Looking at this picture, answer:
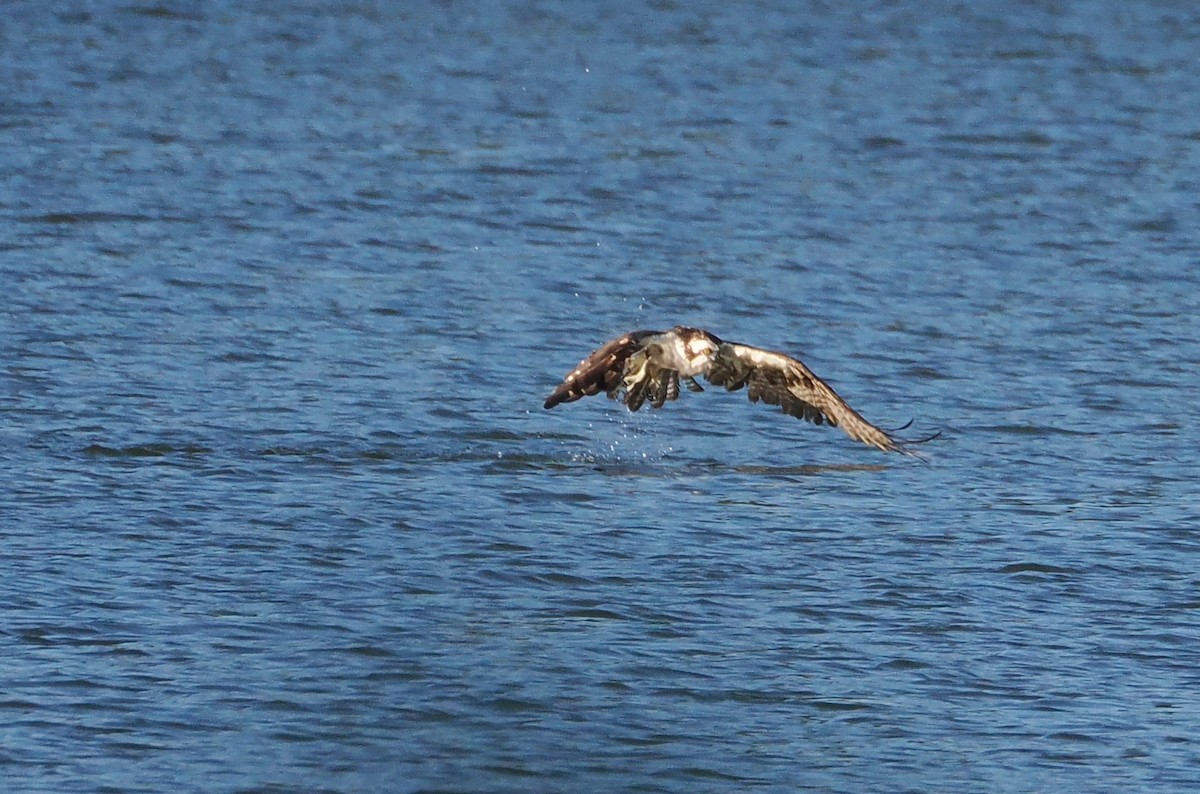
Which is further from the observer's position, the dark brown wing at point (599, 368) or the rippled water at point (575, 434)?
the dark brown wing at point (599, 368)

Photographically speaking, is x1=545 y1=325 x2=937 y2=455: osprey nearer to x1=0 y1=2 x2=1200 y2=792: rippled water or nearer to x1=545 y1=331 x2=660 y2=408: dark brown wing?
x1=545 y1=331 x2=660 y2=408: dark brown wing

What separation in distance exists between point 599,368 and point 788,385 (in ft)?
2.23

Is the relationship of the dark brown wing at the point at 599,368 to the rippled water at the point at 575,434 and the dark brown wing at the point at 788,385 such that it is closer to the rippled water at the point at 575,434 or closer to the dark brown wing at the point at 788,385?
the dark brown wing at the point at 788,385

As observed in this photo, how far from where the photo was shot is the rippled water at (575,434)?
766cm

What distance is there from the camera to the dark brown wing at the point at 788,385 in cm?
792

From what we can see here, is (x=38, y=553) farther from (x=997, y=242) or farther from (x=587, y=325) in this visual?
(x=997, y=242)

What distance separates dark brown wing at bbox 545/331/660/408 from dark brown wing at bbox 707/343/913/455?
0.29m

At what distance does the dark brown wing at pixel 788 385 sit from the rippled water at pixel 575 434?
916 mm

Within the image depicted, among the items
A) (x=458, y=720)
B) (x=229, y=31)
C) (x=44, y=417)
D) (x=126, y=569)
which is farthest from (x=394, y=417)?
(x=229, y=31)

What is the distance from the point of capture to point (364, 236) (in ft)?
48.2

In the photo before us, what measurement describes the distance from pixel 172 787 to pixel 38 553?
212cm

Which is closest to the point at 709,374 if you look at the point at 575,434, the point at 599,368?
the point at 599,368

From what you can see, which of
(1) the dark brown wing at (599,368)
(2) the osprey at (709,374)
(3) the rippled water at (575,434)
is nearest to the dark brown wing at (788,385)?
(2) the osprey at (709,374)

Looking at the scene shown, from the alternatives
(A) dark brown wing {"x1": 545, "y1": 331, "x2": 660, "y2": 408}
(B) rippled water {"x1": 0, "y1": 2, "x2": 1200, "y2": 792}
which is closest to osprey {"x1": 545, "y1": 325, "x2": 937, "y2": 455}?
(A) dark brown wing {"x1": 545, "y1": 331, "x2": 660, "y2": 408}
